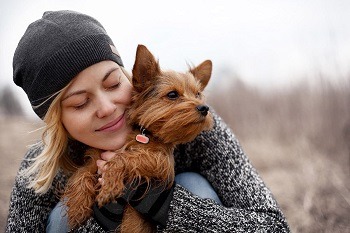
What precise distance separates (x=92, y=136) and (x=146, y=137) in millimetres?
361

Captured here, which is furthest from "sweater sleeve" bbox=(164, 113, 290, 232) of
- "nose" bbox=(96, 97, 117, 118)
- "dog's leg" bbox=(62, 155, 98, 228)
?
"nose" bbox=(96, 97, 117, 118)

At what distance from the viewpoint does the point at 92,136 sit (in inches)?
107

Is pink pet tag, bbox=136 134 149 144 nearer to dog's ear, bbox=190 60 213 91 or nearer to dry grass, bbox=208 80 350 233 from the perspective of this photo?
dog's ear, bbox=190 60 213 91

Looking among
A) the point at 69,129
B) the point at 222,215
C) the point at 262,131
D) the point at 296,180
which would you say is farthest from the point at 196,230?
the point at 262,131

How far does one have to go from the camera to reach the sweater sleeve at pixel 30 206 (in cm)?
300

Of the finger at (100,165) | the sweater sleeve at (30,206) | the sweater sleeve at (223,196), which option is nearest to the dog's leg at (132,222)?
the sweater sleeve at (223,196)

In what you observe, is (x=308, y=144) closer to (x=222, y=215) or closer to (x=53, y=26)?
(x=222, y=215)

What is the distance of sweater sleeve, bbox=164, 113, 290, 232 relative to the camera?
2660 mm

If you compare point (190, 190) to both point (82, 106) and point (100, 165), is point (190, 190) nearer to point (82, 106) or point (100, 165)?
point (100, 165)

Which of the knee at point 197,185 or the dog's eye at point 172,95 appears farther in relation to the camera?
the knee at point 197,185

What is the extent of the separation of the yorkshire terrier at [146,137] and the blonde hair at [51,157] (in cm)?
25

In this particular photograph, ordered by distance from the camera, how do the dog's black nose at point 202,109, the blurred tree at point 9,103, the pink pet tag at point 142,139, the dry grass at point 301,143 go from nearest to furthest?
the dog's black nose at point 202,109, the pink pet tag at point 142,139, the dry grass at point 301,143, the blurred tree at point 9,103

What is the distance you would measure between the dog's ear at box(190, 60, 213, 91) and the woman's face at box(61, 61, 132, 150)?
0.43 meters

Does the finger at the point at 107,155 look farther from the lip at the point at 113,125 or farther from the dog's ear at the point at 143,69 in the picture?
the dog's ear at the point at 143,69
